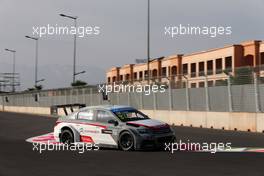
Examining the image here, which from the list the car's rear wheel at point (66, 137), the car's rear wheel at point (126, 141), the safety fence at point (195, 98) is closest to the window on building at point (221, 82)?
the safety fence at point (195, 98)

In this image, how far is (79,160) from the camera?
46.3 ft

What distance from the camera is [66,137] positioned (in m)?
18.1

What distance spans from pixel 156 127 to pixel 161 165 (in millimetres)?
3376

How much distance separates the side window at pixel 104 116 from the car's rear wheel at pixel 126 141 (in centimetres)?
82

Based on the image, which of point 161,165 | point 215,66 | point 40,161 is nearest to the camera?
point 161,165

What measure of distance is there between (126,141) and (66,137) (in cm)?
272

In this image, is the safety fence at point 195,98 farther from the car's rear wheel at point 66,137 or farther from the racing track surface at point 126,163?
the racing track surface at point 126,163

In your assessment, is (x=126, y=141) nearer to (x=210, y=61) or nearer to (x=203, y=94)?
(x=203, y=94)

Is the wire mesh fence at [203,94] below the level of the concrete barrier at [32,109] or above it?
above

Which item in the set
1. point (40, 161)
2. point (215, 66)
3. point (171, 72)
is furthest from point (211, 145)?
point (171, 72)

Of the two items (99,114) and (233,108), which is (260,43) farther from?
(99,114)

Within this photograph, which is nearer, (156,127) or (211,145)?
(156,127)

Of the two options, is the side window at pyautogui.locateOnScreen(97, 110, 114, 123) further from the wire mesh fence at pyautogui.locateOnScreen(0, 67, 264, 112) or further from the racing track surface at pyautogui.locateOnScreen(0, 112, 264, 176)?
the wire mesh fence at pyautogui.locateOnScreen(0, 67, 264, 112)

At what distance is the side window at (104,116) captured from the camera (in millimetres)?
16875
